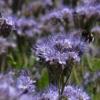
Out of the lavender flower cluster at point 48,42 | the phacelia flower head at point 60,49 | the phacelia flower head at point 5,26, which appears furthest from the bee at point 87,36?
the phacelia flower head at point 5,26

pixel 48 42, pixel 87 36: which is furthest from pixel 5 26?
pixel 87 36

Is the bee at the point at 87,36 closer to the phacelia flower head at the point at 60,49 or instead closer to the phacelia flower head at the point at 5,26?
the phacelia flower head at the point at 60,49

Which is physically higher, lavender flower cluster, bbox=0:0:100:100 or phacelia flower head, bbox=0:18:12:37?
phacelia flower head, bbox=0:18:12:37

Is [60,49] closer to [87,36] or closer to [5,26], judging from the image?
[5,26]

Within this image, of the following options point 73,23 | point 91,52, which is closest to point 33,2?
point 91,52

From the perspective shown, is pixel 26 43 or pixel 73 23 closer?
pixel 73 23

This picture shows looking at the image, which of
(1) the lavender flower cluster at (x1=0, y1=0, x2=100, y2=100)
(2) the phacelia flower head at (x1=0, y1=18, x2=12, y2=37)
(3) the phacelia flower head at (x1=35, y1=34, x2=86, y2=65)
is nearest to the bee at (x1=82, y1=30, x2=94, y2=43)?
(1) the lavender flower cluster at (x1=0, y1=0, x2=100, y2=100)

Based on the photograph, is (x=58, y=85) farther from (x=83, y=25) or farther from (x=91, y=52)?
(x=91, y=52)

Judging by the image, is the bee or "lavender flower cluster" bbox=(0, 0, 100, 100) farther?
the bee

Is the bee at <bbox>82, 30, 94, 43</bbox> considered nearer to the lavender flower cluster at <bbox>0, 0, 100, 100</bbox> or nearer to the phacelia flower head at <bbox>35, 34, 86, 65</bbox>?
the lavender flower cluster at <bbox>0, 0, 100, 100</bbox>
